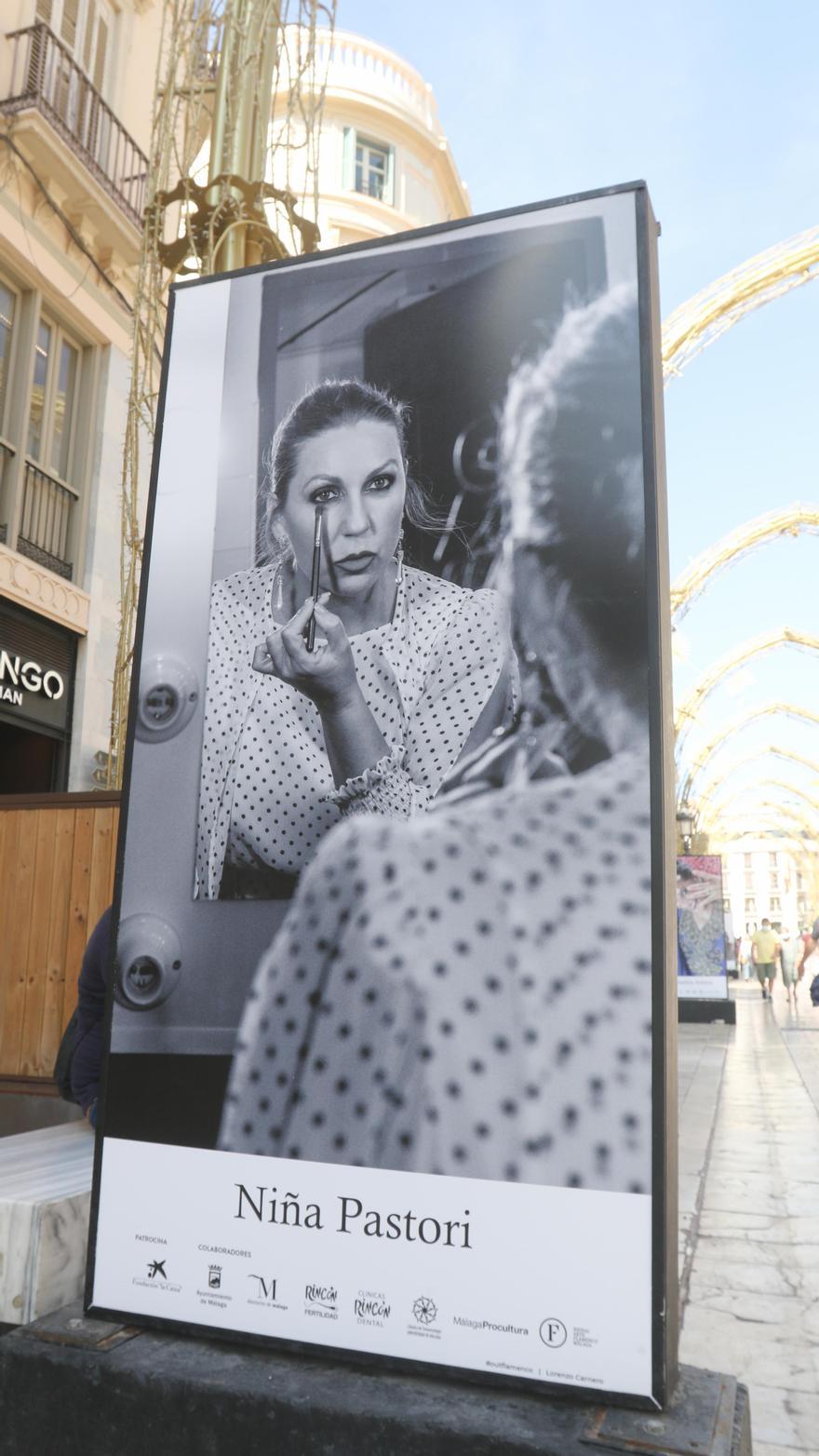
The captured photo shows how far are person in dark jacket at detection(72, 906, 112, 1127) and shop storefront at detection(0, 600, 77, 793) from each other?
6.03m

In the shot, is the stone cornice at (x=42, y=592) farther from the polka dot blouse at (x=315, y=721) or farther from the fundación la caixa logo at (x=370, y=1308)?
the fundación la caixa logo at (x=370, y=1308)

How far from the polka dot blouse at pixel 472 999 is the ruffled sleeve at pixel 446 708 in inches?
2.0

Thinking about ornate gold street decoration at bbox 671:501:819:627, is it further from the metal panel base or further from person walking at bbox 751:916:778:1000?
the metal panel base

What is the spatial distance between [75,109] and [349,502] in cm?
1024

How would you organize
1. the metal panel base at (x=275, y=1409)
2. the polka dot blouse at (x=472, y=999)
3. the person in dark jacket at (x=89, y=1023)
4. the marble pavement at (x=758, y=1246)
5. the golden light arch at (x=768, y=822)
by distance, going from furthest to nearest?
the golden light arch at (x=768, y=822), the person in dark jacket at (x=89, y=1023), the marble pavement at (x=758, y=1246), the polka dot blouse at (x=472, y=999), the metal panel base at (x=275, y=1409)

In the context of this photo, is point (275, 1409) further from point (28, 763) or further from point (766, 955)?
point (766, 955)

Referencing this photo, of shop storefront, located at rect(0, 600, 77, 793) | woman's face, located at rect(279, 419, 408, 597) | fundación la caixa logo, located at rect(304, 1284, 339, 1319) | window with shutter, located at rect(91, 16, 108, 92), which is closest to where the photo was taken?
fundación la caixa logo, located at rect(304, 1284, 339, 1319)

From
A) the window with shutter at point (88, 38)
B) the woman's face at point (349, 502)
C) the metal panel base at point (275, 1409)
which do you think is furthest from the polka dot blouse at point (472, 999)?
the window with shutter at point (88, 38)

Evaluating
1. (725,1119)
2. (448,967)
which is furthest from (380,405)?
(725,1119)

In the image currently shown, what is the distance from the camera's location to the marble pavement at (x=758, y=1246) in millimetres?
2877

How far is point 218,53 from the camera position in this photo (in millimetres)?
3652

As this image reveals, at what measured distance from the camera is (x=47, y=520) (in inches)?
381

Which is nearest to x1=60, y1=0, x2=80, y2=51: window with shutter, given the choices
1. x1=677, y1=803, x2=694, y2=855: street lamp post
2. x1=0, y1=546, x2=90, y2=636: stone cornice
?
x1=0, y1=546, x2=90, y2=636: stone cornice

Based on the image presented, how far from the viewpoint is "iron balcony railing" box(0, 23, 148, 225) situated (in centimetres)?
950
